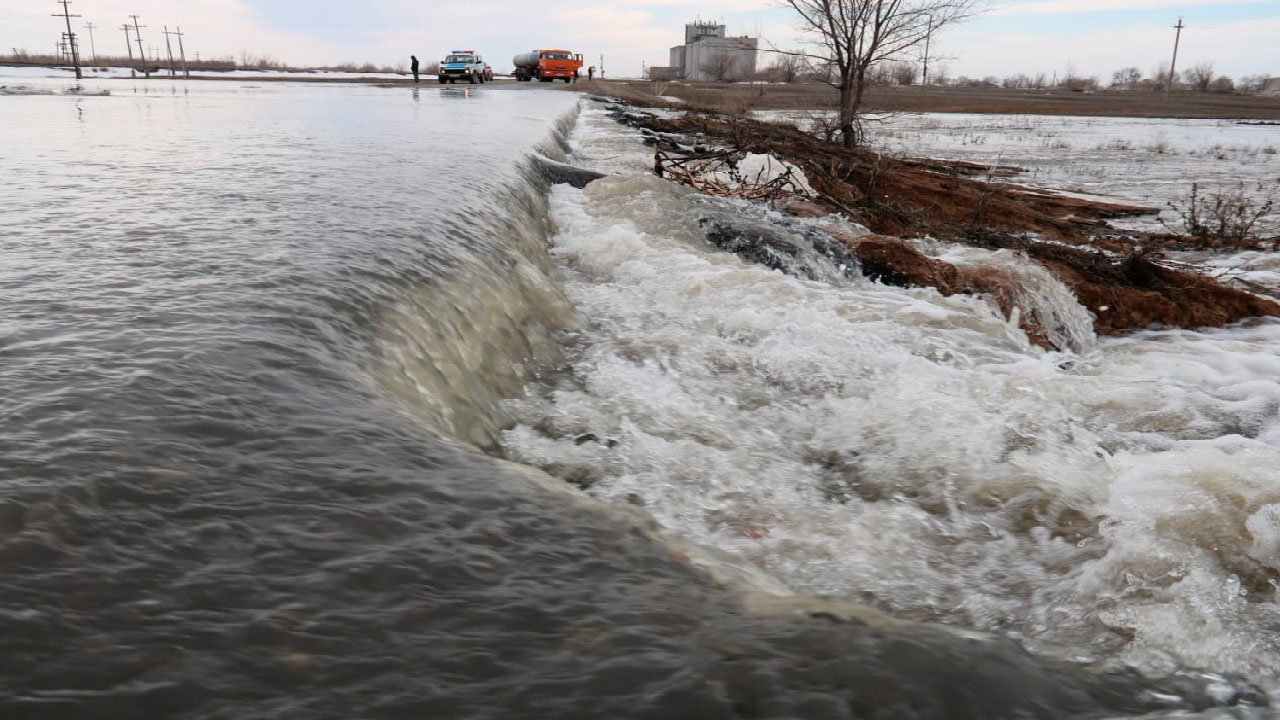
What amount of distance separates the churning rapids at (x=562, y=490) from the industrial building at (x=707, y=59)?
95.6 m

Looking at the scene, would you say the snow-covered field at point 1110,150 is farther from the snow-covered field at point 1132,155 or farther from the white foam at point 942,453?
the white foam at point 942,453

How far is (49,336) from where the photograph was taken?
3633 mm

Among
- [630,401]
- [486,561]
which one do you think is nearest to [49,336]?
[486,561]

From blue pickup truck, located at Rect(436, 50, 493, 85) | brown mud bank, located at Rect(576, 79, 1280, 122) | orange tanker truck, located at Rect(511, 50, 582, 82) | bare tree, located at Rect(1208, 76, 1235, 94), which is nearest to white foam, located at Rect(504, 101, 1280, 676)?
brown mud bank, located at Rect(576, 79, 1280, 122)

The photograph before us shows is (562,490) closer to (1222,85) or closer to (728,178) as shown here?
(728,178)

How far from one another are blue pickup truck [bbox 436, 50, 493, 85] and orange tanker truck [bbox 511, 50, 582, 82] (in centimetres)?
765

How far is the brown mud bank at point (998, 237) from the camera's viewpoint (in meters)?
8.27

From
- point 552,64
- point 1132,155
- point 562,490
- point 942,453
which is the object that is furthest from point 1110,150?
point 552,64

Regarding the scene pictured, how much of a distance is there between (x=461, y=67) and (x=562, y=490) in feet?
183

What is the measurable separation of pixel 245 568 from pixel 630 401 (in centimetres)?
288

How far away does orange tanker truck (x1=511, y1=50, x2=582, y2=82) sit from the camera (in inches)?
2479

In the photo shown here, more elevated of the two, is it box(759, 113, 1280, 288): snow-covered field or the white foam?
box(759, 113, 1280, 288): snow-covered field

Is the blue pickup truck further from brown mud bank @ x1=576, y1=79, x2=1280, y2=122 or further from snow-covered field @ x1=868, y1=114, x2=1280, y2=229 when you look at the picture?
snow-covered field @ x1=868, y1=114, x2=1280, y2=229

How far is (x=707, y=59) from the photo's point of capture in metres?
120
